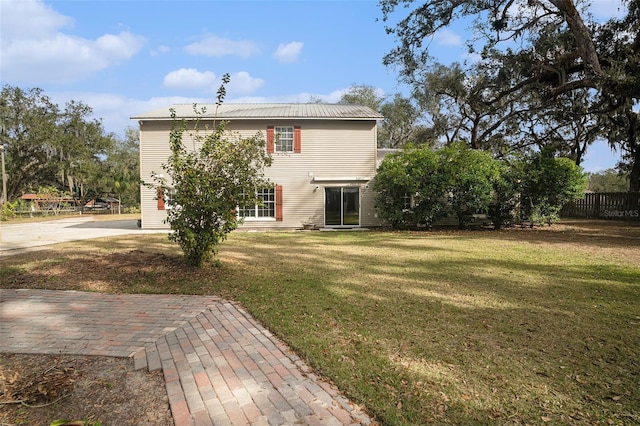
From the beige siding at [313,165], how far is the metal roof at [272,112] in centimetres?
33

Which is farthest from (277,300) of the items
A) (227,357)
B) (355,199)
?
(355,199)

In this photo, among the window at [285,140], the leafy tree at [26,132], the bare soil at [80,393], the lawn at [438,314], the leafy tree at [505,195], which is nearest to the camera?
the bare soil at [80,393]

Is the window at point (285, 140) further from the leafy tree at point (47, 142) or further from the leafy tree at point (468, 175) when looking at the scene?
the leafy tree at point (47, 142)

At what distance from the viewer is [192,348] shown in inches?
139

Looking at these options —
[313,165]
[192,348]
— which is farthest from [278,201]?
[192,348]

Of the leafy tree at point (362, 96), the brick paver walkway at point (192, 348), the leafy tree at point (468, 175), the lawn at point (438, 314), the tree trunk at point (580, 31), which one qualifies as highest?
the leafy tree at point (362, 96)

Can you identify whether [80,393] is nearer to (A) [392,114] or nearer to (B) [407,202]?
(B) [407,202]

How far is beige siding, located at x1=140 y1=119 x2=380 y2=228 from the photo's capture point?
16.2m

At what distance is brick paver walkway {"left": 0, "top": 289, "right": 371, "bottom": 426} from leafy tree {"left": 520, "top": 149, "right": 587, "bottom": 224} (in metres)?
14.6

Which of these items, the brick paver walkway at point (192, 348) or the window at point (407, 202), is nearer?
the brick paver walkway at point (192, 348)

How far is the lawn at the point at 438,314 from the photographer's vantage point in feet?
8.70

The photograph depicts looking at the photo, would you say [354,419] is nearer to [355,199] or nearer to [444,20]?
[355,199]

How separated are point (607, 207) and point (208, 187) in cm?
2376

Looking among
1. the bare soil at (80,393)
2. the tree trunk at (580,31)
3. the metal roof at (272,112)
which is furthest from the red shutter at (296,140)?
the bare soil at (80,393)
